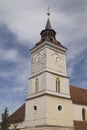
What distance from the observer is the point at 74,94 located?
36656 mm

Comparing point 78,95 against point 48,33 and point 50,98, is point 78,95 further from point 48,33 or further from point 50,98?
point 48,33

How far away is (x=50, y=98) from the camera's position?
3077 cm

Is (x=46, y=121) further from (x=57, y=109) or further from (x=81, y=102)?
(x=81, y=102)

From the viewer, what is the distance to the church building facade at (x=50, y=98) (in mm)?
30188

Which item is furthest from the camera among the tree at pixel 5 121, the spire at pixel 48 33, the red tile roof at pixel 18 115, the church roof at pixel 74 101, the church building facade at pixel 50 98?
the spire at pixel 48 33

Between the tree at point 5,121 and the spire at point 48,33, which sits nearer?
the tree at point 5,121

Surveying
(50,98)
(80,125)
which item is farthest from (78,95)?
(50,98)

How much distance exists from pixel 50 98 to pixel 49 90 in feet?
4.07

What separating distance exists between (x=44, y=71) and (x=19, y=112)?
31.5ft

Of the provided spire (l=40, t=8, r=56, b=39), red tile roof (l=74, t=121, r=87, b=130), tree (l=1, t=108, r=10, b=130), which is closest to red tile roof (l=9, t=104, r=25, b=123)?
tree (l=1, t=108, r=10, b=130)

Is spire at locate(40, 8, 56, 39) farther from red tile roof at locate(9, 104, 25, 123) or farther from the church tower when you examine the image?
red tile roof at locate(9, 104, 25, 123)

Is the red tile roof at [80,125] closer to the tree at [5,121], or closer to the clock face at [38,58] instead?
the tree at [5,121]

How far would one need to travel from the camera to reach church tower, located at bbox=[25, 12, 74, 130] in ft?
98.3

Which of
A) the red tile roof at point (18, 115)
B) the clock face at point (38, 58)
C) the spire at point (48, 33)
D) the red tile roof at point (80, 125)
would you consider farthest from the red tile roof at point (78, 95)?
the spire at point (48, 33)
